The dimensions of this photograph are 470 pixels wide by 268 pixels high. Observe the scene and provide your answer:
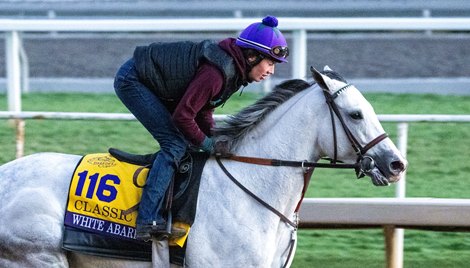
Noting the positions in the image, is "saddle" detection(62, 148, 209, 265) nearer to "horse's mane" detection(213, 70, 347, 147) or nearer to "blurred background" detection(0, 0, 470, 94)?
"horse's mane" detection(213, 70, 347, 147)

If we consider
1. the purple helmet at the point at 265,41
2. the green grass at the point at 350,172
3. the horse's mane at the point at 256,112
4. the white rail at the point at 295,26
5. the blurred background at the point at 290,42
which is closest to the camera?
the purple helmet at the point at 265,41

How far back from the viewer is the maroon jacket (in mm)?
4801

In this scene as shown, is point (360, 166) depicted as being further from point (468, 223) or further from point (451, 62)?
point (451, 62)

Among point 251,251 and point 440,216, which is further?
point 440,216

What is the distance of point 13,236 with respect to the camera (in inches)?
194

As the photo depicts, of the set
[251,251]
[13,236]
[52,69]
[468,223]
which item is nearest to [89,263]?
[13,236]

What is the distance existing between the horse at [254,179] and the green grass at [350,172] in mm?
2052

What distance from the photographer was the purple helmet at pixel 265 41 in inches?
194

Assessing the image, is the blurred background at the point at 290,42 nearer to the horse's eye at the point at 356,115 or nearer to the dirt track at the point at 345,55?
the dirt track at the point at 345,55

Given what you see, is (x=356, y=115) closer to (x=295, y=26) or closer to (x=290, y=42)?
(x=295, y=26)

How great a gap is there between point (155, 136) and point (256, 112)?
485 millimetres

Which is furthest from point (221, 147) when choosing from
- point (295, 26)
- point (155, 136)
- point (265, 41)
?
point (295, 26)

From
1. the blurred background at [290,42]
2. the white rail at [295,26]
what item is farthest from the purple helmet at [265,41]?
the blurred background at [290,42]

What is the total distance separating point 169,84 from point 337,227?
1852 mm
